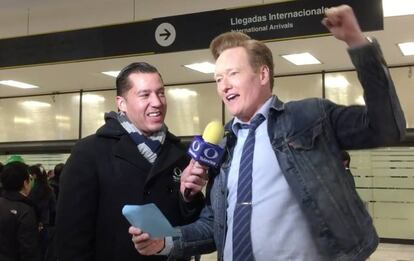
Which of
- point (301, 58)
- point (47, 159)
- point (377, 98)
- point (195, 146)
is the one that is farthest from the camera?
point (47, 159)

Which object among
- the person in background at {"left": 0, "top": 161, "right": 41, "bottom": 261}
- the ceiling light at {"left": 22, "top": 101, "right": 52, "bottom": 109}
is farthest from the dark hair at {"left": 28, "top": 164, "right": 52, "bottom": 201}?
the ceiling light at {"left": 22, "top": 101, "right": 52, "bottom": 109}

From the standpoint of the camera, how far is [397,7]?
5.49 m

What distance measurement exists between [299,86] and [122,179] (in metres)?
7.97

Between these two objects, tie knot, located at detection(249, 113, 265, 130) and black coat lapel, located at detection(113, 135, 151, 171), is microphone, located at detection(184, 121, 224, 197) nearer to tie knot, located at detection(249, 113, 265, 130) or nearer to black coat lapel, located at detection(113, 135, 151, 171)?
tie knot, located at detection(249, 113, 265, 130)

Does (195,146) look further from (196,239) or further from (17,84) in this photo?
(17,84)

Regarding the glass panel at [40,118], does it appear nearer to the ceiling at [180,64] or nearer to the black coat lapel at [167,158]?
the ceiling at [180,64]

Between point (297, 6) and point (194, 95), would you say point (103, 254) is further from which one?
point (194, 95)

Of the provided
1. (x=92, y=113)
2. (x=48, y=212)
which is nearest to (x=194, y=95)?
(x=92, y=113)

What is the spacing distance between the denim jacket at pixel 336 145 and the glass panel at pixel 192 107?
865 centimetres

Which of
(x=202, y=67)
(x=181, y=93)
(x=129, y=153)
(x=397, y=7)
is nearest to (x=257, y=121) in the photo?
(x=129, y=153)

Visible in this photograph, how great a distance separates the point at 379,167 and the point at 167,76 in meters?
4.66

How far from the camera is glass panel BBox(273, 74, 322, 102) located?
376 inches

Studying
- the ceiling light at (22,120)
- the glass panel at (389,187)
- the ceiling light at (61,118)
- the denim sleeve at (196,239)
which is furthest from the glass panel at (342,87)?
the denim sleeve at (196,239)

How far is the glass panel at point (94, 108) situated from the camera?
11.2 m
